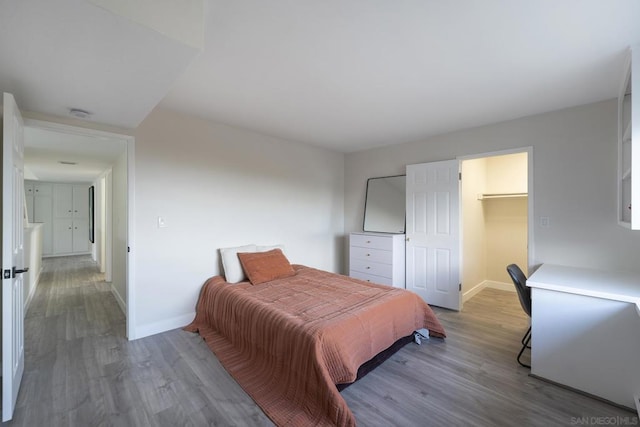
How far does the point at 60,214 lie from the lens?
7.52 meters

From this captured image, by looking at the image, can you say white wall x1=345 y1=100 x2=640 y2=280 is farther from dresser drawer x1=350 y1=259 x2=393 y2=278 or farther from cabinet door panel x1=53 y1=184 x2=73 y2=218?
cabinet door panel x1=53 y1=184 x2=73 y2=218

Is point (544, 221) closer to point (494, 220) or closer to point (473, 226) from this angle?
point (473, 226)

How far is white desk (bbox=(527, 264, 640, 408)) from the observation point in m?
1.76

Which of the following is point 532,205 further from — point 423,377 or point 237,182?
point 237,182

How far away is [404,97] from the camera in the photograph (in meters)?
2.56

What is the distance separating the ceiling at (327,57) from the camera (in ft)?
4.47

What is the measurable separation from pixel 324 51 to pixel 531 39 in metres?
1.30

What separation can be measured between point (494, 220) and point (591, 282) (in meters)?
2.53

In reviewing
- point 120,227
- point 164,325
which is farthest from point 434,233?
point 120,227

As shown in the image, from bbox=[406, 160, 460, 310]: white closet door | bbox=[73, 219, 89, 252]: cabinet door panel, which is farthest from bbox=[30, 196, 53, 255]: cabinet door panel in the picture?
bbox=[406, 160, 460, 310]: white closet door

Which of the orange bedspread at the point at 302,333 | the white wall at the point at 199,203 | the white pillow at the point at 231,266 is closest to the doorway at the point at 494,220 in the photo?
the orange bedspread at the point at 302,333

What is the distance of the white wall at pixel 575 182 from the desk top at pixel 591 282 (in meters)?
0.23

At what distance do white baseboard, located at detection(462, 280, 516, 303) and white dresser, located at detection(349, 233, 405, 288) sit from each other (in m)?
0.95

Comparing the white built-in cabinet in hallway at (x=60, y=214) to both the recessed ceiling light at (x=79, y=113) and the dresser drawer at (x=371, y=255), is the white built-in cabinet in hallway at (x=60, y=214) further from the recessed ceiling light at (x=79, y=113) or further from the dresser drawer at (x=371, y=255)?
the dresser drawer at (x=371, y=255)
